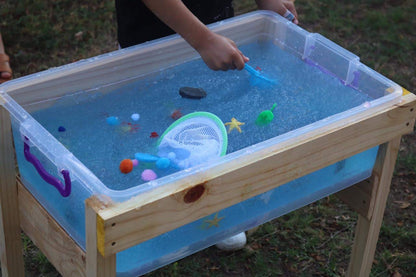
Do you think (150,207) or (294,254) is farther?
(294,254)

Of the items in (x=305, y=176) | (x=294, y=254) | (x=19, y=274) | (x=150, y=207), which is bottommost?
(x=294, y=254)

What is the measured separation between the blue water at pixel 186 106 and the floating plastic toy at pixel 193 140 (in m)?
0.04

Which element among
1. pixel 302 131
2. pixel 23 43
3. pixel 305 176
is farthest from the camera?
pixel 23 43

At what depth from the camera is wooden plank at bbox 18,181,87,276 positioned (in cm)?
130

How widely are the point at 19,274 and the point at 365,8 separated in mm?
2677

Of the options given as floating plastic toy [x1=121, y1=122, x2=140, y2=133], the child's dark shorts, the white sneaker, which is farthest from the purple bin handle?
the white sneaker

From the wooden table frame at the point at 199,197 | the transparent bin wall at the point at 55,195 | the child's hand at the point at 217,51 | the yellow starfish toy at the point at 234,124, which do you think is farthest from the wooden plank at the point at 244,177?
the child's hand at the point at 217,51

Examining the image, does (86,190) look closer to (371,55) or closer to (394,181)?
(394,181)

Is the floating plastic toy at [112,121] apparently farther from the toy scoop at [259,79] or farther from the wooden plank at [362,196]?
the wooden plank at [362,196]

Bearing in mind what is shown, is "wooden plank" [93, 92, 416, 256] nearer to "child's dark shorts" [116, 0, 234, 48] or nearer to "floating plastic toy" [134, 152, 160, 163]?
"floating plastic toy" [134, 152, 160, 163]

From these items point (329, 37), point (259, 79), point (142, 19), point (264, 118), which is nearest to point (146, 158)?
point (264, 118)

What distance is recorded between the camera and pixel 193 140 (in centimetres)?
141

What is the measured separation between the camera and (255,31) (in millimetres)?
1806

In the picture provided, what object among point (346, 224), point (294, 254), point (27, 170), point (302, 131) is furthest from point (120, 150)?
point (346, 224)
